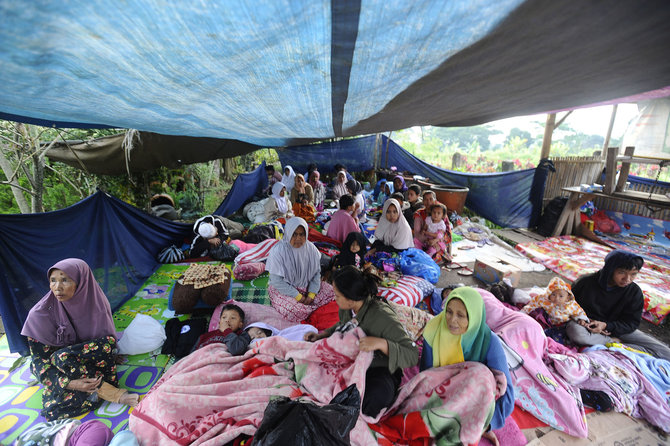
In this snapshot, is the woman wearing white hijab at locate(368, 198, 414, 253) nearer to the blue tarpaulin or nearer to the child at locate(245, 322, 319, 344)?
the child at locate(245, 322, 319, 344)

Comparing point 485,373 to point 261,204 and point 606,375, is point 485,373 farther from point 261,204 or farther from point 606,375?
point 261,204

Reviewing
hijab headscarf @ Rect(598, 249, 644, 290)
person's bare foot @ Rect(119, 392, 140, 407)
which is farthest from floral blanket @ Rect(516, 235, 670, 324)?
person's bare foot @ Rect(119, 392, 140, 407)

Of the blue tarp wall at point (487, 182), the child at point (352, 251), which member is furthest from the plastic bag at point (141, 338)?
the blue tarp wall at point (487, 182)

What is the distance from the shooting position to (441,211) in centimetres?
428

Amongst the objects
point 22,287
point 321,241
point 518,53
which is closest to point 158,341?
point 22,287

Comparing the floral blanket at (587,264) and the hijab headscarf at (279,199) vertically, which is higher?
the hijab headscarf at (279,199)

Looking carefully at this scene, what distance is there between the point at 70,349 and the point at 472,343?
2.79 metres

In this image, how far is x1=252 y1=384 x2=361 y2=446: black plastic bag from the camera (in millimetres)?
1153

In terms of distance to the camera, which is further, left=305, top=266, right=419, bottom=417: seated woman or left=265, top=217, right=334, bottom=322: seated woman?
left=265, top=217, right=334, bottom=322: seated woman

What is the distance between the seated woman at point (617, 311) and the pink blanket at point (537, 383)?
2.14 feet

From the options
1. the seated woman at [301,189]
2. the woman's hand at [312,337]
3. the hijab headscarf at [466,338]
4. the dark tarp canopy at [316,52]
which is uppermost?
the dark tarp canopy at [316,52]

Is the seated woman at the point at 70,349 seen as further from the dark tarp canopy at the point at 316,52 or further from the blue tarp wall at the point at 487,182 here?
the blue tarp wall at the point at 487,182

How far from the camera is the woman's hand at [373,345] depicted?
5.67ft

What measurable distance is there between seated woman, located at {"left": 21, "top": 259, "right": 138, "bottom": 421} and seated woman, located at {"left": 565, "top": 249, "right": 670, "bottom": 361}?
152 inches
